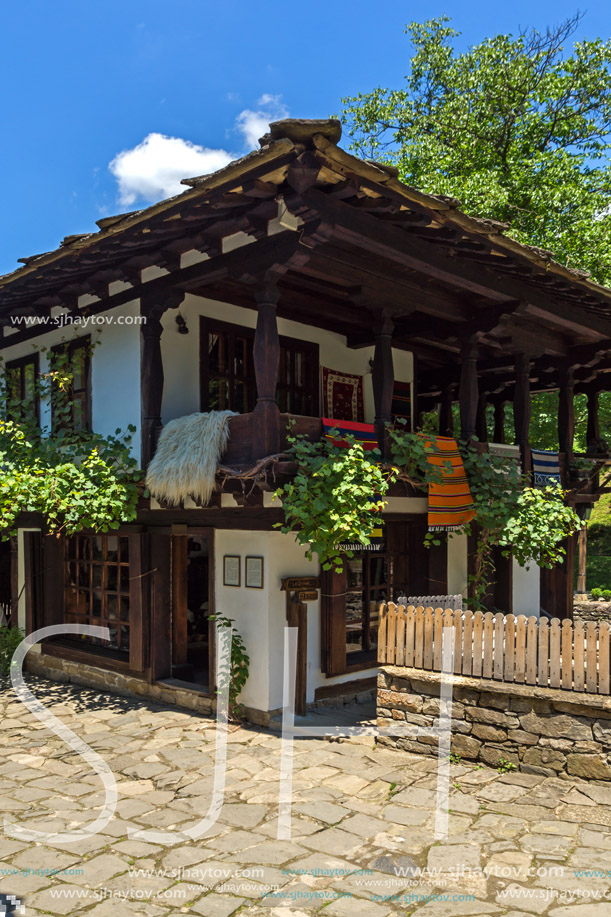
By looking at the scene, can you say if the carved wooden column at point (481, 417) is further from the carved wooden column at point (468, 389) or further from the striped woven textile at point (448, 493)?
the striped woven textile at point (448, 493)

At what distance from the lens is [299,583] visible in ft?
24.3

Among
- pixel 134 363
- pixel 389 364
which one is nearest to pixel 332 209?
pixel 389 364

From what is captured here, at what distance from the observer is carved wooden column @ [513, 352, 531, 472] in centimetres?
948

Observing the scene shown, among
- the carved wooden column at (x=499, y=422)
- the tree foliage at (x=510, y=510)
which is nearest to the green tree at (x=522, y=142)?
the carved wooden column at (x=499, y=422)

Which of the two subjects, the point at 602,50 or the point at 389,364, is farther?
the point at 602,50

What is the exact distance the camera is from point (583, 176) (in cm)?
1709

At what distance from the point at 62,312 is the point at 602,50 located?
48.9 feet

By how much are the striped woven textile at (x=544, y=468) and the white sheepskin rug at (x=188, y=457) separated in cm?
478

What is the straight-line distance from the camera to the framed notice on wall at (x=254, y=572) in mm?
7359

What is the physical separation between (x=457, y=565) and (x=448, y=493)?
2188 mm

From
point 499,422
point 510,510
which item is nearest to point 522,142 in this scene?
point 499,422

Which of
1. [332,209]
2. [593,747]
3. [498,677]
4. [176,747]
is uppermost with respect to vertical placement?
[332,209]

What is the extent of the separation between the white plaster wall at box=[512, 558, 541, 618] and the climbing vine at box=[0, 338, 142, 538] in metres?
5.88

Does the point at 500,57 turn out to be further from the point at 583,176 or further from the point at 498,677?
the point at 498,677
